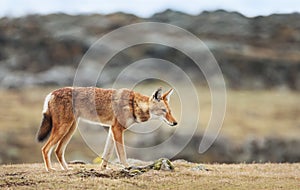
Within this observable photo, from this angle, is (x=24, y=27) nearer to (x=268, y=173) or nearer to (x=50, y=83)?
(x=50, y=83)

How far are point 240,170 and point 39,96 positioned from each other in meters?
52.0

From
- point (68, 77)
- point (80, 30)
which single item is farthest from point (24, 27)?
point (68, 77)

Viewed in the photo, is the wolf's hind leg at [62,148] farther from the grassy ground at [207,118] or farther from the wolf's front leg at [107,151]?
the grassy ground at [207,118]

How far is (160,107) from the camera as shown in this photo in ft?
70.6

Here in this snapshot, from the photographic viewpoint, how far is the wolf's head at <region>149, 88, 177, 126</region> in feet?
70.5

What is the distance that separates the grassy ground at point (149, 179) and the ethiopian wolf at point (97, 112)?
109cm

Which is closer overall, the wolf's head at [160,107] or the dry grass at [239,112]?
the wolf's head at [160,107]

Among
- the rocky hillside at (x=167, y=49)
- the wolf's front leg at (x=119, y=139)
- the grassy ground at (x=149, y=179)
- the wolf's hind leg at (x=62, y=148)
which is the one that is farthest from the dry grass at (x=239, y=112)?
the wolf's front leg at (x=119, y=139)

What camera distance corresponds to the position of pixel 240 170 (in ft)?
77.5

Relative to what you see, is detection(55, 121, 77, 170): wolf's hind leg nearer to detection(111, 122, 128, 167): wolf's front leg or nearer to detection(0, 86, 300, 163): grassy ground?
detection(111, 122, 128, 167): wolf's front leg

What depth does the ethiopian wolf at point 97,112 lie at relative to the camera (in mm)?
21047

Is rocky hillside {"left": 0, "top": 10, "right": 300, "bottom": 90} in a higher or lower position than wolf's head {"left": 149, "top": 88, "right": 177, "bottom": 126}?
higher

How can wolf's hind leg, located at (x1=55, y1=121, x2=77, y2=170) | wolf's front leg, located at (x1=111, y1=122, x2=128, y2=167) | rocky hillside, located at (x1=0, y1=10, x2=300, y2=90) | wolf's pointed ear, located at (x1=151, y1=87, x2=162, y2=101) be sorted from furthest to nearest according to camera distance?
rocky hillside, located at (x1=0, y1=10, x2=300, y2=90) → wolf's hind leg, located at (x1=55, y1=121, x2=77, y2=170) → wolf's pointed ear, located at (x1=151, y1=87, x2=162, y2=101) → wolf's front leg, located at (x1=111, y1=122, x2=128, y2=167)

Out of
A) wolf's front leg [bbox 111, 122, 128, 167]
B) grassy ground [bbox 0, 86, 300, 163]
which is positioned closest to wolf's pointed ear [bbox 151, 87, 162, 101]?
wolf's front leg [bbox 111, 122, 128, 167]
